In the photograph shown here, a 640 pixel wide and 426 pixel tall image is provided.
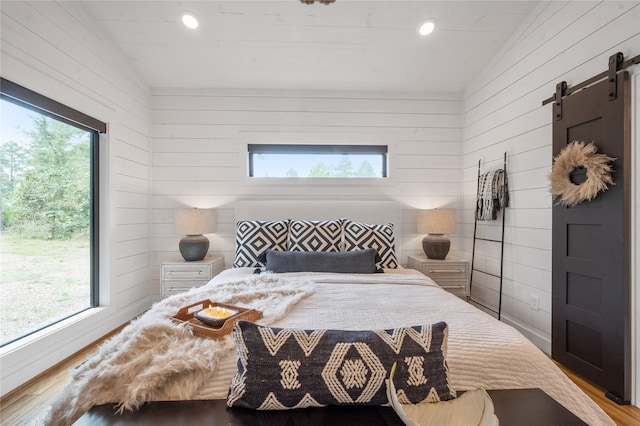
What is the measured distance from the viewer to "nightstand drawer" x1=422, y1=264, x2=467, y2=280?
3059 mm

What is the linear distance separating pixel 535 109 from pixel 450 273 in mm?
1629

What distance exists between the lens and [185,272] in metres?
3.01

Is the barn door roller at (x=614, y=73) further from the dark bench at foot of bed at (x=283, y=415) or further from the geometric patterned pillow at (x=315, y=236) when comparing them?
the geometric patterned pillow at (x=315, y=236)

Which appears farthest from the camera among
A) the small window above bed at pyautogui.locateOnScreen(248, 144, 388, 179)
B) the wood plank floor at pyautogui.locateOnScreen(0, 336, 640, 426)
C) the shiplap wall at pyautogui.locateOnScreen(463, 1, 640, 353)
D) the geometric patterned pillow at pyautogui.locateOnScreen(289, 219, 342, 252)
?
the small window above bed at pyautogui.locateOnScreen(248, 144, 388, 179)

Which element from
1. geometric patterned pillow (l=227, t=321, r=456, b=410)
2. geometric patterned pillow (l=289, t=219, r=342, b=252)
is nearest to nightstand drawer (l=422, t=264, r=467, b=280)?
geometric patterned pillow (l=289, t=219, r=342, b=252)

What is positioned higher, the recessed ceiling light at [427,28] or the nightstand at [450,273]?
the recessed ceiling light at [427,28]

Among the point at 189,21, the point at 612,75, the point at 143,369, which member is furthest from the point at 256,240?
the point at 612,75

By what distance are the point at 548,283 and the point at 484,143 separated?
4.90ft

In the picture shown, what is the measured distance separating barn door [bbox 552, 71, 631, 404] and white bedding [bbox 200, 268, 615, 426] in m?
0.96

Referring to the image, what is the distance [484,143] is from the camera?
3.14 m

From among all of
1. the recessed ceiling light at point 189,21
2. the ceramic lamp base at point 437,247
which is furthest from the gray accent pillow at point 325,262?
the recessed ceiling light at point 189,21

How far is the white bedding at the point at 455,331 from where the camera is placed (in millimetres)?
1051

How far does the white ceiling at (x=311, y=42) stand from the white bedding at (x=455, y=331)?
7.13 ft

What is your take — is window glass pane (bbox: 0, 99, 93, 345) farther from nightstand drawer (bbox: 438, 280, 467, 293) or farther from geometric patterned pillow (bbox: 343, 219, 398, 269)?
nightstand drawer (bbox: 438, 280, 467, 293)
